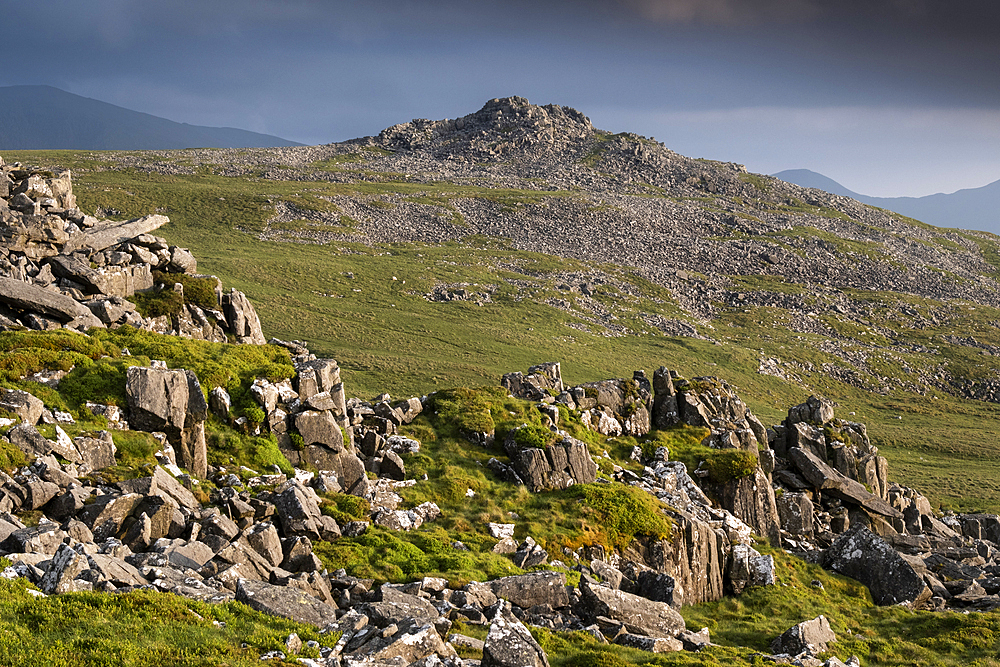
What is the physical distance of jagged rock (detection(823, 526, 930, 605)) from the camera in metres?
29.0

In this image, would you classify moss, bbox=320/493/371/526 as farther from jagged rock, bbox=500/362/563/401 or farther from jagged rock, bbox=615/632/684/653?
jagged rock, bbox=500/362/563/401

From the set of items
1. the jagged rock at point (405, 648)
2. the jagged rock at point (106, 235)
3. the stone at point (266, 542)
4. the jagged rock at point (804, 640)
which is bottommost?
the jagged rock at point (804, 640)

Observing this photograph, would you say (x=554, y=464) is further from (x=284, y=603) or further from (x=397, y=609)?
(x=284, y=603)

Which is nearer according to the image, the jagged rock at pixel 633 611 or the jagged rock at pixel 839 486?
the jagged rock at pixel 633 611

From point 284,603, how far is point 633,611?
1116 cm

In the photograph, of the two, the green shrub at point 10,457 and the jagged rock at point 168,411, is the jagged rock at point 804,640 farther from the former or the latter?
the green shrub at point 10,457

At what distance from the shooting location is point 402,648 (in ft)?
44.5

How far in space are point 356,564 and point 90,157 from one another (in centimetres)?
17094

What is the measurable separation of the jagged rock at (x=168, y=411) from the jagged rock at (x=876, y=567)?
30555 millimetres

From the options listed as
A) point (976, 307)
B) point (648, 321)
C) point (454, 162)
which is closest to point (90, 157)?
point (454, 162)

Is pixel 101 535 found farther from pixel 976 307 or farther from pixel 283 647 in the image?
pixel 976 307

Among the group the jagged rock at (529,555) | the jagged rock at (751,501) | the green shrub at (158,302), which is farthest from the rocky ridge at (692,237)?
the jagged rock at (529,555)

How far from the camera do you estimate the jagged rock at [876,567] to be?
2902cm

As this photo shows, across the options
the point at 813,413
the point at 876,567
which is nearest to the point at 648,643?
the point at 876,567
